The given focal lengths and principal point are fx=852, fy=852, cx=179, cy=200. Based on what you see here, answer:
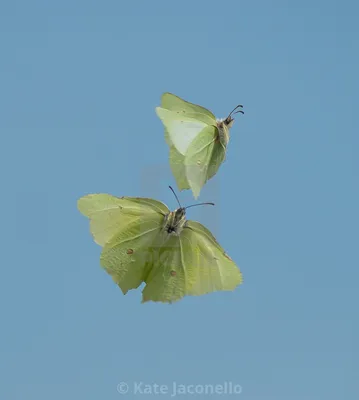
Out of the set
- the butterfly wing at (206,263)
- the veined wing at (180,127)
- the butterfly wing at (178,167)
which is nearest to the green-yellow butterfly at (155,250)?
the butterfly wing at (206,263)

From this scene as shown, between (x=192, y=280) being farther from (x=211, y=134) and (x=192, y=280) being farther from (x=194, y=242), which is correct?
(x=211, y=134)

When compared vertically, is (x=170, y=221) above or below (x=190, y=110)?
below

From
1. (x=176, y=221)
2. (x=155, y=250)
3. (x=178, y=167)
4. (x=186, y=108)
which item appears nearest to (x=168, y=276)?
(x=155, y=250)

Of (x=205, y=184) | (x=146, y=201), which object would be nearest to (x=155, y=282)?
(x=146, y=201)

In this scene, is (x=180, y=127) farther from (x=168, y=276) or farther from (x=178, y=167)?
(x=168, y=276)

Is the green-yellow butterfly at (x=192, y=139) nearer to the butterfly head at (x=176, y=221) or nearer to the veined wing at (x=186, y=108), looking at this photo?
the veined wing at (x=186, y=108)

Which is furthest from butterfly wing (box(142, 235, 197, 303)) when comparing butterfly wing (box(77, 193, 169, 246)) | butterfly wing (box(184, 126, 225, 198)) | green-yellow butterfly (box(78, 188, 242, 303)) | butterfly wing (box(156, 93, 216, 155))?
butterfly wing (box(156, 93, 216, 155))

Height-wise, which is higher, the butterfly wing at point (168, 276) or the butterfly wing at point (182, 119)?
the butterfly wing at point (182, 119)

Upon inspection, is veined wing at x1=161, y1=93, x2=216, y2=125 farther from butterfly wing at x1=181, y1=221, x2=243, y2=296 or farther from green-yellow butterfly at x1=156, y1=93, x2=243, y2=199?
butterfly wing at x1=181, y1=221, x2=243, y2=296
